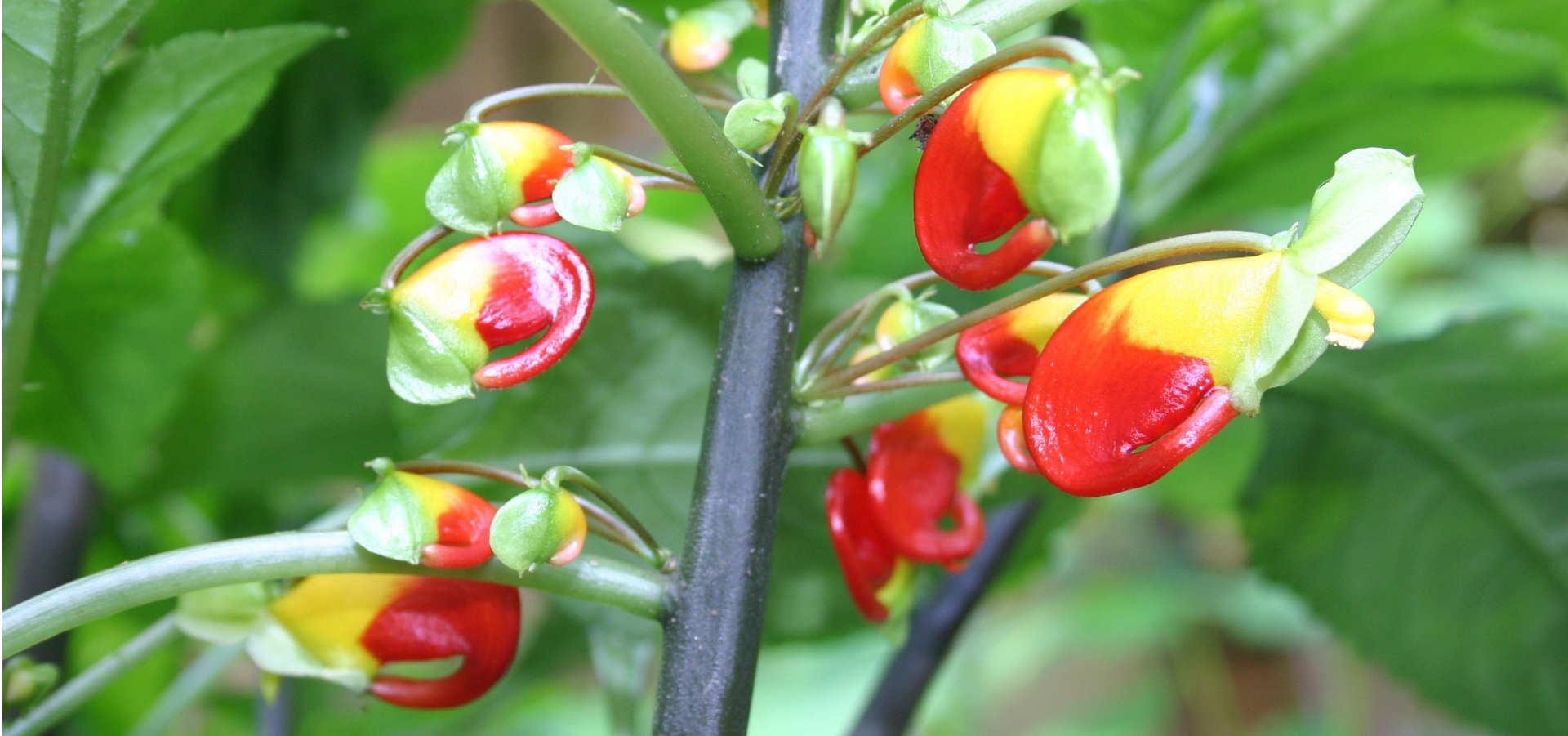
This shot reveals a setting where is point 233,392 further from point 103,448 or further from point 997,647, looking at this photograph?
point 997,647

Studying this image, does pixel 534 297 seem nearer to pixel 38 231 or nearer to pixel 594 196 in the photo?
pixel 594 196

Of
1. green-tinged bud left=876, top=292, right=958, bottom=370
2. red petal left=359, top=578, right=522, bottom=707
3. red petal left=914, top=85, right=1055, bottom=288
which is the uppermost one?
red petal left=914, top=85, right=1055, bottom=288

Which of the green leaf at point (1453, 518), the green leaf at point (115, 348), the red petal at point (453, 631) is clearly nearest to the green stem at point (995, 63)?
the red petal at point (453, 631)

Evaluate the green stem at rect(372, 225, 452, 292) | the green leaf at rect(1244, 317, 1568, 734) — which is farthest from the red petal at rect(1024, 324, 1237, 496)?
the green leaf at rect(1244, 317, 1568, 734)

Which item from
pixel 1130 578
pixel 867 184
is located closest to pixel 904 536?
pixel 867 184

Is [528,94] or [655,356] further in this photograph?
[655,356]

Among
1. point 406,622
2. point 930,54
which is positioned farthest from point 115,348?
point 930,54

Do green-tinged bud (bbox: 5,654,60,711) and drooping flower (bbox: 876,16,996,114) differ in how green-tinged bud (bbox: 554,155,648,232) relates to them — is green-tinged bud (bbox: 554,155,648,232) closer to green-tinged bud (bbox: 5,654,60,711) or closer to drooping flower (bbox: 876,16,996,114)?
drooping flower (bbox: 876,16,996,114)
